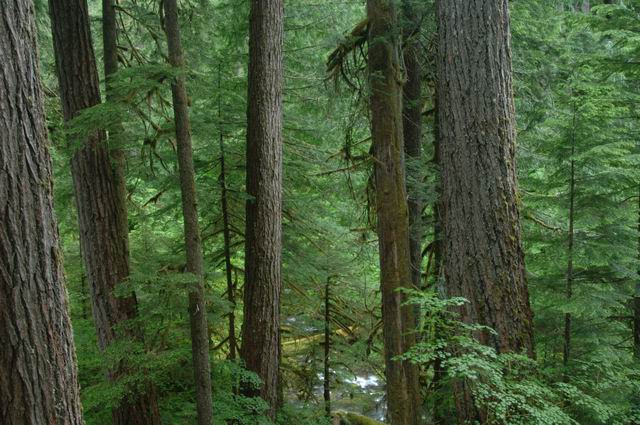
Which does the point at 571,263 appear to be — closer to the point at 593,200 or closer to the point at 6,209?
the point at 593,200

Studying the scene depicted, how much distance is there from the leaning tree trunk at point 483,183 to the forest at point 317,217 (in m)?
0.02

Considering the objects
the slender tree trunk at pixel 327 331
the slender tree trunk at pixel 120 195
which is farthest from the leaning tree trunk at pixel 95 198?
the slender tree trunk at pixel 327 331

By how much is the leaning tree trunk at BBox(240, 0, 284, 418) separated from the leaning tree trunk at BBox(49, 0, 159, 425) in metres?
1.59

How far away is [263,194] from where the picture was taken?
7031 mm

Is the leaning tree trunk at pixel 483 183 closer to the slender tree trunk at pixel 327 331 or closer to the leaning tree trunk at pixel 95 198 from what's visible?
the leaning tree trunk at pixel 95 198

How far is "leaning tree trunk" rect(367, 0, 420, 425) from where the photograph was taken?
6.16 meters

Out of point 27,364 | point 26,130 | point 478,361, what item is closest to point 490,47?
point 478,361

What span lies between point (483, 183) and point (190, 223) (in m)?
3.10

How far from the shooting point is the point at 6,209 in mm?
2953

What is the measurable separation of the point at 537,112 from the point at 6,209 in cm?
684

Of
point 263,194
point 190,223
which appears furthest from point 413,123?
point 190,223

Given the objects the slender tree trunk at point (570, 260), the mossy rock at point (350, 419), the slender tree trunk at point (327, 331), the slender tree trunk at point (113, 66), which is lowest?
the mossy rock at point (350, 419)

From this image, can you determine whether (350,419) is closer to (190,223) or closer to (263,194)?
(263,194)

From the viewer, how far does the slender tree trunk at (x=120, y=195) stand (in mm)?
6129
